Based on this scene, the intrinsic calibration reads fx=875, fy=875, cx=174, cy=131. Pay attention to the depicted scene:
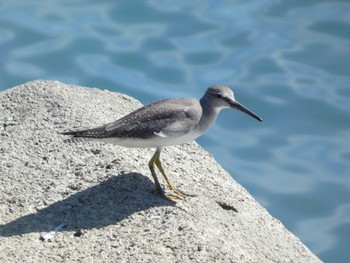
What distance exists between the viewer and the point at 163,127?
5.52m

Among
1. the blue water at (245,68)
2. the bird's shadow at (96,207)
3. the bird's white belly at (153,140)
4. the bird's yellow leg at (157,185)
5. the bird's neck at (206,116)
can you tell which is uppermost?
the blue water at (245,68)

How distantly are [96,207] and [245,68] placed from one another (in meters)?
4.88

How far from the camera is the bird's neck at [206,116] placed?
5.66 m

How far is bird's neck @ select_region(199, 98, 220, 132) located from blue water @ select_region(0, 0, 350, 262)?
2.59 meters

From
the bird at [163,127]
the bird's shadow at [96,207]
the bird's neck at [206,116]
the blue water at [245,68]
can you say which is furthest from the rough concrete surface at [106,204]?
the blue water at [245,68]

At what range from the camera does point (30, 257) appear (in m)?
4.98

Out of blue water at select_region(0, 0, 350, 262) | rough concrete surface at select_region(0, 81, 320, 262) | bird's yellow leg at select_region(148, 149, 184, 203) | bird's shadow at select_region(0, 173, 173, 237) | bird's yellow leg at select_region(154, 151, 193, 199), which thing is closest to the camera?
rough concrete surface at select_region(0, 81, 320, 262)

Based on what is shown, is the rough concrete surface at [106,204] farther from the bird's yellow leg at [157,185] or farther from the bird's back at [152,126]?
the bird's back at [152,126]

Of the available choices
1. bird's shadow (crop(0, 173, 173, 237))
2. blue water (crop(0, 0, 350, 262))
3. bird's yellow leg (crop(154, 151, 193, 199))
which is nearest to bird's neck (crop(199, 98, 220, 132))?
bird's yellow leg (crop(154, 151, 193, 199))

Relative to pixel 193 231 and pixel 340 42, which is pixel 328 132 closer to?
pixel 340 42

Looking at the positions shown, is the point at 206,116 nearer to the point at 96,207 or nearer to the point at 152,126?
the point at 152,126

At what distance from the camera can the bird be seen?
550 centimetres

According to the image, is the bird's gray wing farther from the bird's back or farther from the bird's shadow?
the bird's shadow

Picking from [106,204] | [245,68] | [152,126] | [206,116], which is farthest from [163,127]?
[245,68]
